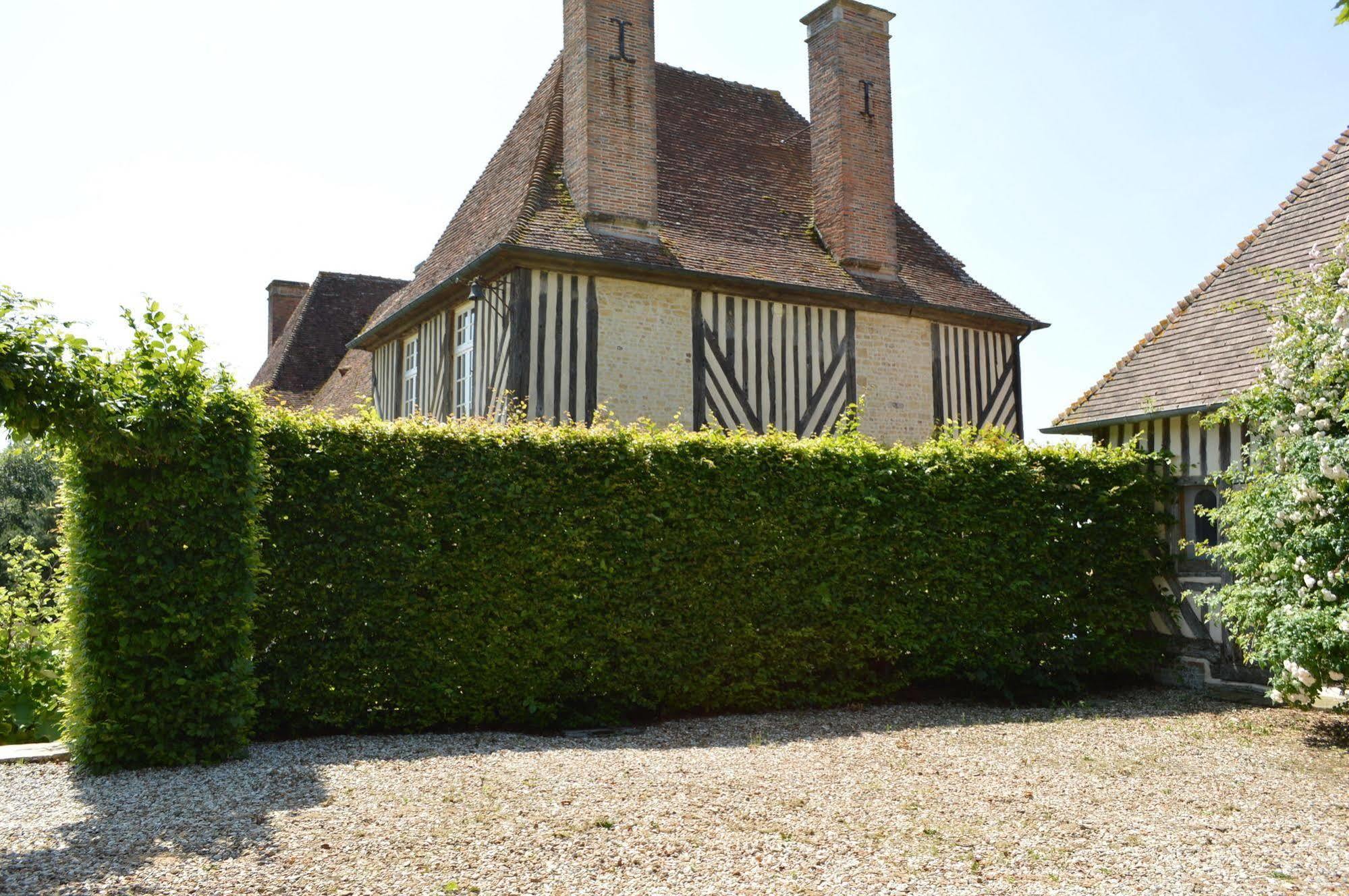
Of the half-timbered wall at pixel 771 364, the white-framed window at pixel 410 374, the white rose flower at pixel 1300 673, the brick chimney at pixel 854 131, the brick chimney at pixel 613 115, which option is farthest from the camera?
the white-framed window at pixel 410 374

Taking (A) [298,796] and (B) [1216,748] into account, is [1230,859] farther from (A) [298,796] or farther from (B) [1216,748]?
(A) [298,796]

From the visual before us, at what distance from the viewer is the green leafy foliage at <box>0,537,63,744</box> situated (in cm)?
680

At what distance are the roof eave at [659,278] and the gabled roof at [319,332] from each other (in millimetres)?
7464

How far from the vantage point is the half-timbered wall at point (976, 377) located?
12.7m

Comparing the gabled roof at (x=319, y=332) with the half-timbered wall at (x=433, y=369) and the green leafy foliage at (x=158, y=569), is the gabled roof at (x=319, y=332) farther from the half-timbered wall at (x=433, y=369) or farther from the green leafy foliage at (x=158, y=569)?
the green leafy foliage at (x=158, y=569)

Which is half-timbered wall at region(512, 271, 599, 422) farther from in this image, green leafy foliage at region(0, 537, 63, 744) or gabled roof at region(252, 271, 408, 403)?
gabled roof at region(252, 271, 408, 403)

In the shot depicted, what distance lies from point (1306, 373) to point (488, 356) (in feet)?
23.4

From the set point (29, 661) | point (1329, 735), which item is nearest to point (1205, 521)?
point (1329, 735)

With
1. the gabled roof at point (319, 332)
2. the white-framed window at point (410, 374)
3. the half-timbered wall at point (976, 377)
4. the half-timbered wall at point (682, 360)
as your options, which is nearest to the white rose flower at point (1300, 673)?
the half-timbered wall at point (682, 360)

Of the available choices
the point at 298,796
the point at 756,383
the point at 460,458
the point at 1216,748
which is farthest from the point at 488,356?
the point at 1216,748

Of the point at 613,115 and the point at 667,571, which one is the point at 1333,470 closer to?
the point at 667,571

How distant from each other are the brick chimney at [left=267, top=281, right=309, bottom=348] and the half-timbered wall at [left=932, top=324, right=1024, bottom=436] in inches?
639

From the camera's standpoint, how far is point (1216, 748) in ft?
20.3

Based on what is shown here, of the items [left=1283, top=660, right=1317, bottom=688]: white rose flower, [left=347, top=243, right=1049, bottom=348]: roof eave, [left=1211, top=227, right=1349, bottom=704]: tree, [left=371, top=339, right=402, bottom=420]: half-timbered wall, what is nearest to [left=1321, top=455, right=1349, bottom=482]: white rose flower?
[left=1211, top=227, right=1349, bottom=704]: tree
